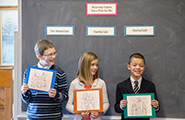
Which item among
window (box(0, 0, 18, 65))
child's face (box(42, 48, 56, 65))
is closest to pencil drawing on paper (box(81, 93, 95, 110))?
child's face (box(42, 48, 56, 65))

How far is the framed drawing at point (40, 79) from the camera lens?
6.34 feet

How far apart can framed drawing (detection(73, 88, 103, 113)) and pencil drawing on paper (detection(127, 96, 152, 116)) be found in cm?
29

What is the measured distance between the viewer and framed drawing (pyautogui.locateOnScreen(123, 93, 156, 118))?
2023mm

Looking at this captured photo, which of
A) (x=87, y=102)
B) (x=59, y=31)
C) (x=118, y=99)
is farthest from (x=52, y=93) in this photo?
(x=59, y=31)

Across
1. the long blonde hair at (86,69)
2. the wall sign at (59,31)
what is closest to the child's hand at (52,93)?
the long blonde hair at (86,69)

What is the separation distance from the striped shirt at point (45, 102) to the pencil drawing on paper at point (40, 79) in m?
0.10

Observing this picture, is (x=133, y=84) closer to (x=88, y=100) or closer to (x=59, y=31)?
(x=88, y=100)

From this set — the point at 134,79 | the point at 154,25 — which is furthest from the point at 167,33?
the point at 134,79

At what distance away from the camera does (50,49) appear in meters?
1.98

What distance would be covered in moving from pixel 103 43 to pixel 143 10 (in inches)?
22.9

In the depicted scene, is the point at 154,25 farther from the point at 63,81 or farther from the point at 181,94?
the point at 63,81

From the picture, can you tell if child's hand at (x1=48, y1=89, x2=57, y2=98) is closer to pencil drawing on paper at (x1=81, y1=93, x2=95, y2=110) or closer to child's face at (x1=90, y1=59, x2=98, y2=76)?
pencil drawing on paper at (x1=81, y1=93, x2=95, y2=110)

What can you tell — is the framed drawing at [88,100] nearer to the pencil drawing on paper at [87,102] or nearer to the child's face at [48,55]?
the pencil drawing on paper at [87,102]

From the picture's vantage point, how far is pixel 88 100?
2.02 meters
